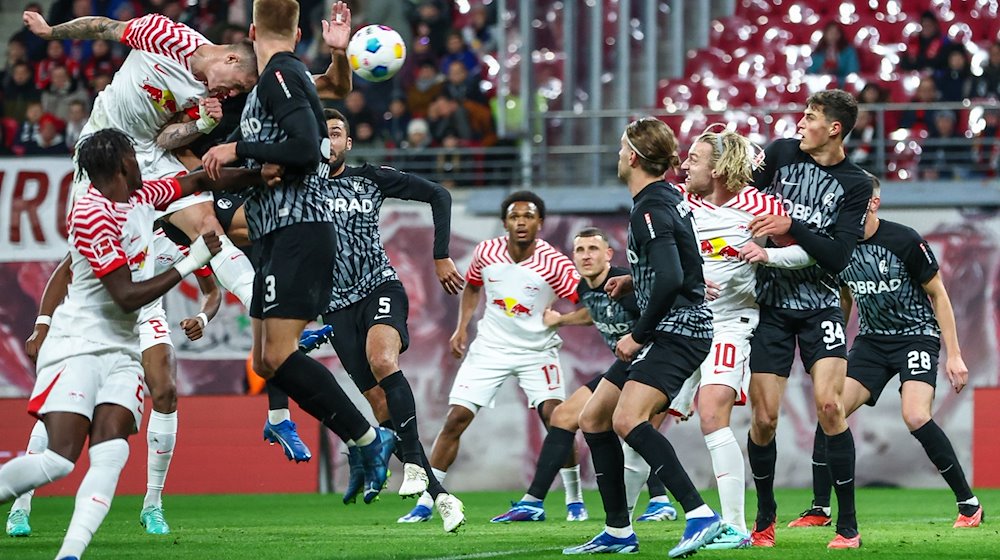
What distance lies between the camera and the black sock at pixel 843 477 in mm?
6988

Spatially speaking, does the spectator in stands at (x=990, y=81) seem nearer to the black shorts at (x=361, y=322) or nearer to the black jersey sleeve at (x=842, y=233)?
the black jersey sleeve at (x=842, y=233)

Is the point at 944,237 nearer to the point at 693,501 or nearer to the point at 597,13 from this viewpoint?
the point at 597,13

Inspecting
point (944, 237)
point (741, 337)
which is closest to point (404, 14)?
point (944, 237)

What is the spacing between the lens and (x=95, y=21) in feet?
25.5

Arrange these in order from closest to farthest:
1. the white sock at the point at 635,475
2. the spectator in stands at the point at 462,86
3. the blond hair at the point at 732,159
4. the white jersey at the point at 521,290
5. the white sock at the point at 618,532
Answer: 1. the white sock at the point at 618,532
2. the blond hair at the point at 732,159
3. the white sock at the point at 635,475
4. the white jersey at the point at 521,290
5. the spectator in stands at the point at 462,86

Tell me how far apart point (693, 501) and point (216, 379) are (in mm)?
8448

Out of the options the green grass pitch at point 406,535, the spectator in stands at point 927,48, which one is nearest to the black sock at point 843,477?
the green grass pitch at point 406,535

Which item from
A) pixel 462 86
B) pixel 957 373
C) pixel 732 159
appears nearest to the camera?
pixel 732 159

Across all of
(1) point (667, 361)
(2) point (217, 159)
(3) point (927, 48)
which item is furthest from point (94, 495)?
(3) point (927, 48)

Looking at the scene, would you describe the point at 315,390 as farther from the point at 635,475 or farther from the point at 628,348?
the point at 635,475

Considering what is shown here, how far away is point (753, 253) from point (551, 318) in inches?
143

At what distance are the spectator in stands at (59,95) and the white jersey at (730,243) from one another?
9.63 m

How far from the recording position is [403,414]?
7.53 metres

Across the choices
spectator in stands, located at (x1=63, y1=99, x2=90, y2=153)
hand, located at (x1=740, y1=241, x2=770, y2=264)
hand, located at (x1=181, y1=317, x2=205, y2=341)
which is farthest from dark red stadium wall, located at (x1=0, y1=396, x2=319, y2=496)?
hand, located at (x1=740, y1=241, x2=770, y2=264)
